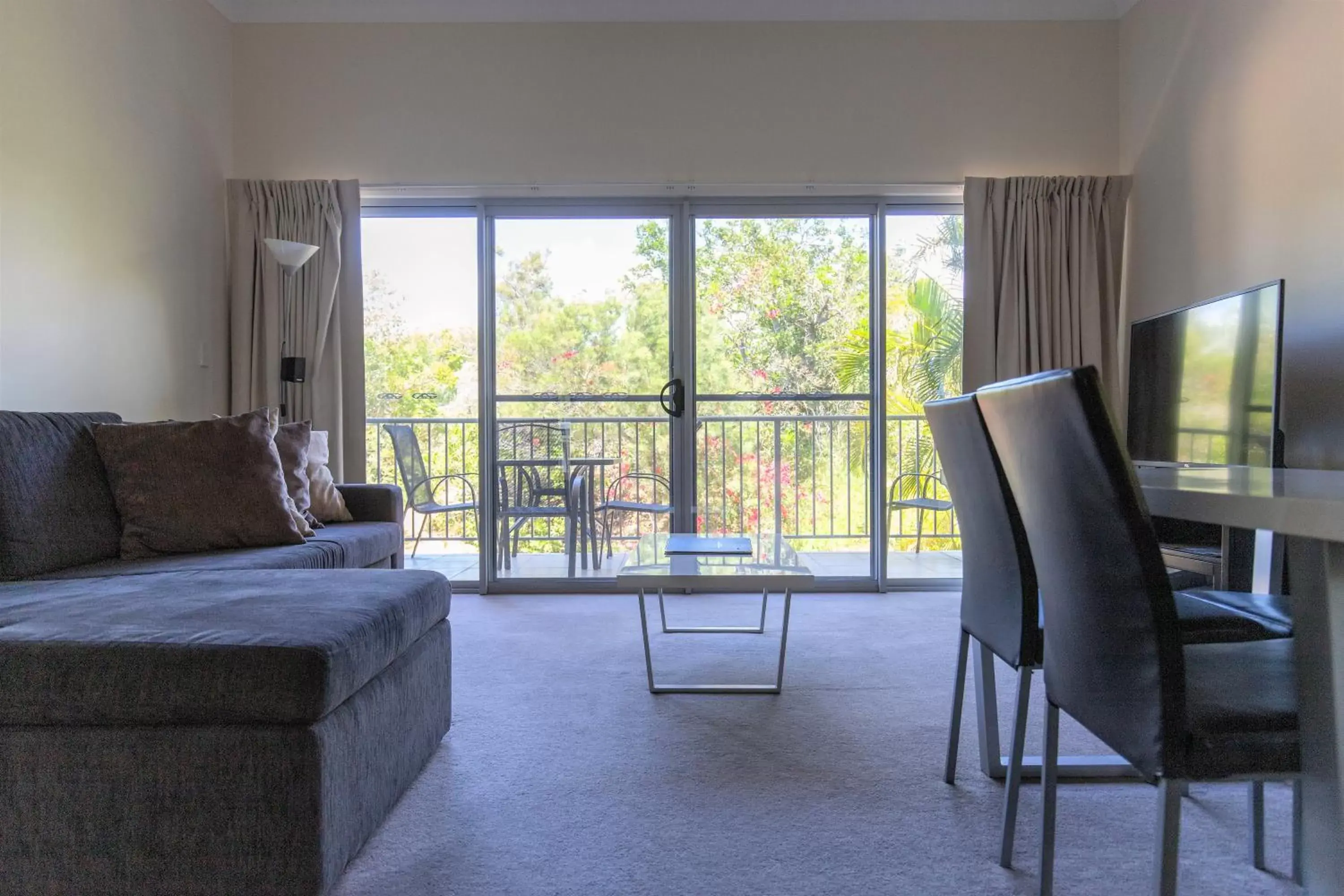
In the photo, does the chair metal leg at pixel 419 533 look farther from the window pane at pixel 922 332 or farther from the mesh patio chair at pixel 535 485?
the window pane at pixel 922 332

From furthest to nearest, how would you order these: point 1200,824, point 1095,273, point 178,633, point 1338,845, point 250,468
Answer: point 1095,273, point 250,468, point 1200,824, point 178,633, point 1338,845

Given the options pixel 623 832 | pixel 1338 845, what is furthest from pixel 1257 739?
pixel 623 832

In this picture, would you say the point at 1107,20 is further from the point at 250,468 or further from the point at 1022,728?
the point at 250,468

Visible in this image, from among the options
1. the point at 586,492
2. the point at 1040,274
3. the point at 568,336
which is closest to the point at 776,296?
the point at 568,336

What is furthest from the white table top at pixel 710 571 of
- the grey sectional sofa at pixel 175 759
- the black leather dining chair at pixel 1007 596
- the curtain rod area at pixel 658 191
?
the curtain rod area at pixel 658 191

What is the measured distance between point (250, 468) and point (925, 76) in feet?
12.1

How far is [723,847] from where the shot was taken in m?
1.58

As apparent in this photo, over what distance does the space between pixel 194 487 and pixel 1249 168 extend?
4.15 metres

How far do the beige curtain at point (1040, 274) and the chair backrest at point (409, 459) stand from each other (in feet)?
10.4

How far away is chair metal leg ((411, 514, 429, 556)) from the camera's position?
5.19 m

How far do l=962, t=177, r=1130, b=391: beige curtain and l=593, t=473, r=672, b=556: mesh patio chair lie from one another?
174 cm

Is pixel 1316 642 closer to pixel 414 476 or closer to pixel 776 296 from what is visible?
pixel 776 296

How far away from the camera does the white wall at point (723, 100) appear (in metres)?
4.04

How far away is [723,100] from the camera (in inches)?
159
